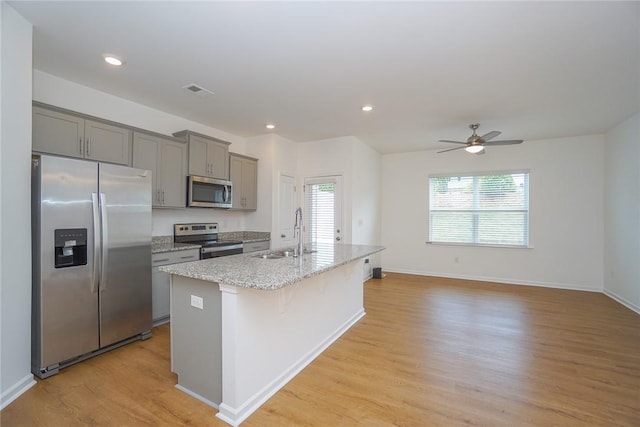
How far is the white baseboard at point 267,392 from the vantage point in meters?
1.88

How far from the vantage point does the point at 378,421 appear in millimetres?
1896

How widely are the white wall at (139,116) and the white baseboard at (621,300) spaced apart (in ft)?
19.9

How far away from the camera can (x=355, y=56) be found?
2.62 meters

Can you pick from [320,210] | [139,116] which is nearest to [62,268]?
[139,116]

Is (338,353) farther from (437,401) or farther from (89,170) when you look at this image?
(89,170)

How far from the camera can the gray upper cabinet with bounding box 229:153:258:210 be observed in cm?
483

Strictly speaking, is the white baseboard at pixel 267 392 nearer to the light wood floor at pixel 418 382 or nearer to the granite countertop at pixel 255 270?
the light wood floor at pixel 418 382

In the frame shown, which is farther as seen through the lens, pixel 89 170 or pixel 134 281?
pixel 134 281

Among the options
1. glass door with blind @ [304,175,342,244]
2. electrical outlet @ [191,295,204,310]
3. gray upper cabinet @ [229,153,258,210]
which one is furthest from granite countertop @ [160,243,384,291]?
glass door with blind @ [304,175,342,244]

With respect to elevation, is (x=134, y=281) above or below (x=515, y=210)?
below

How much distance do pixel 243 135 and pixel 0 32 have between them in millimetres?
3380

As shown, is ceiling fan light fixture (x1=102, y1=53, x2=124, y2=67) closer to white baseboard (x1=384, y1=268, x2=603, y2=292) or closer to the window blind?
the window blind

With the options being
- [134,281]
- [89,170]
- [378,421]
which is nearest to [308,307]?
[378,421]

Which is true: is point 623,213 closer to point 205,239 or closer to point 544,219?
point 544,219
